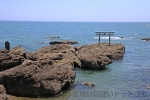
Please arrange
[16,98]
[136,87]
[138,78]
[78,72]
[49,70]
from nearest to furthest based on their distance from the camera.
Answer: [16,98], [49,70], [136,87], [138,78], [78,72]

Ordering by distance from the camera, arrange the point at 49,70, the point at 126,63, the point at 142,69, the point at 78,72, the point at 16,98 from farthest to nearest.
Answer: the point at 126,63
the point at 142,69
the point at 78,72
the point at 49,70
the point at 16,98

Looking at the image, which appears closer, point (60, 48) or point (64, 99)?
point (64, 99)

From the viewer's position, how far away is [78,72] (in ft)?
99.7

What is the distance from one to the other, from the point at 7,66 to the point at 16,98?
6513 mm

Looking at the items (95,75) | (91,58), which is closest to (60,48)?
(91,58)

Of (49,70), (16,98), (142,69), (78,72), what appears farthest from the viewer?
(142,69)

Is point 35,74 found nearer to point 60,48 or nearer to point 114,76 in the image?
point 114,76

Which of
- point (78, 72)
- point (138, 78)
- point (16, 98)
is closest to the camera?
point (16, 98)

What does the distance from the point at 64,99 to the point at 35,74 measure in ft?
9.62

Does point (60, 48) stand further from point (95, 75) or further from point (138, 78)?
point (138, 78)

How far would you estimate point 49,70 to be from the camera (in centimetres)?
2217

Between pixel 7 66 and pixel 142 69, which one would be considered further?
pixel 142 69

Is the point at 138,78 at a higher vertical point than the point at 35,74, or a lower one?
lower

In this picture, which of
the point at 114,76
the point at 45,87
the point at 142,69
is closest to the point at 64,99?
the point at 45,87
